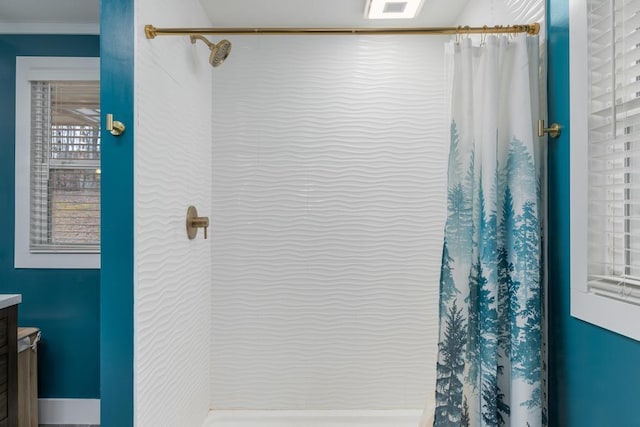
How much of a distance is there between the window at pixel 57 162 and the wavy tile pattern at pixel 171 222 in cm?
89

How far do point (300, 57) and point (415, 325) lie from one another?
1.73 m

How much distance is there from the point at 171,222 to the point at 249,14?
1288 mm

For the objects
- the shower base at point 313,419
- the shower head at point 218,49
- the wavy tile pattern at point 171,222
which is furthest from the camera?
the shower base at point 313,419

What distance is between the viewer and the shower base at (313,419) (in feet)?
7.90

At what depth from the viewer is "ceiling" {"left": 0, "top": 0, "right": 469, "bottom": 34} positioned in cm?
225

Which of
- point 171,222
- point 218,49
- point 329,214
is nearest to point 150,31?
point 218,49

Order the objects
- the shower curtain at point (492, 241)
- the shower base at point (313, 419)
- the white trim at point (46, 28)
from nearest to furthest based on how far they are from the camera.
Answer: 1. the shower curtain at point (492, 241)
2. the shower base at point (313, 419)
3. the white trim at point (46, 28)

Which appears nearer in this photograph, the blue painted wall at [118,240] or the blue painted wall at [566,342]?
the blue painted wall at [566,342]

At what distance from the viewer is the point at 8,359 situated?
192 cm

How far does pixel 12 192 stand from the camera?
2.69 m

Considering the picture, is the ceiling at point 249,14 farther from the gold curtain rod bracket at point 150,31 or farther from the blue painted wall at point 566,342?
the blue painted wall at point 566,342

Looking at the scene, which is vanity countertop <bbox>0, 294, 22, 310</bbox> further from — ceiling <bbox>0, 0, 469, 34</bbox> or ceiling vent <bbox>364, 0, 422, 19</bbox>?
ceiling vent <bbox>364, 0, 422, 19</bbox>

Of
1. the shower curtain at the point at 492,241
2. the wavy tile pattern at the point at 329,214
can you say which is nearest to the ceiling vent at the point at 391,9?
the wavy tile pattern at the point at 329,214

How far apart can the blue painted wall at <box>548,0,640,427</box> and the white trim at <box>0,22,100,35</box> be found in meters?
2.63
